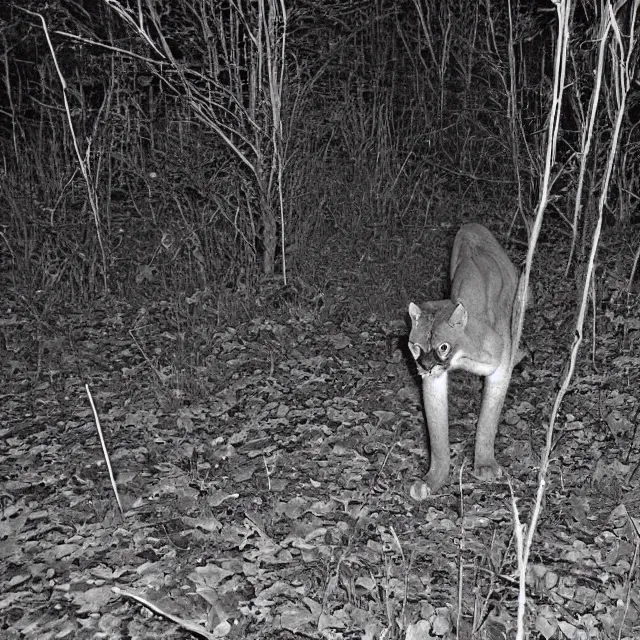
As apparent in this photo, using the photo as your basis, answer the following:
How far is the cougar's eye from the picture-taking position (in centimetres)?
404

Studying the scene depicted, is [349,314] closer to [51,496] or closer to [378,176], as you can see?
[378,176]

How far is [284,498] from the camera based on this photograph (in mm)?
4613

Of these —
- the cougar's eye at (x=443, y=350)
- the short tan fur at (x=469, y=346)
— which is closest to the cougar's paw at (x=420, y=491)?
the short tan fur at (x=469, y=346)

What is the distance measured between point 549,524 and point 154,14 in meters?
4.62

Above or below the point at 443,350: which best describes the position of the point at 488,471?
below

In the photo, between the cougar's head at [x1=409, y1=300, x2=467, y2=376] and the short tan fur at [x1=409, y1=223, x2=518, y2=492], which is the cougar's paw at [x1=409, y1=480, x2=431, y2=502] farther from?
the cougar's head at [x1=409, y1=300, x2=467, y2=376]

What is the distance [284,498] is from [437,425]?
1007 millimetres

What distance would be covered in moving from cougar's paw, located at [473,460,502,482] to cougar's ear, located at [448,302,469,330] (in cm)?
99

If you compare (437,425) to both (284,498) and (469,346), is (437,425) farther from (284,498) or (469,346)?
(284,498)

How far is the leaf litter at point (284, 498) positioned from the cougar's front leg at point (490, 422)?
0.13 m

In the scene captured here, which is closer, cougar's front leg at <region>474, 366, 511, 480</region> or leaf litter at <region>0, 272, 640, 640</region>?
leaf litter at <region>0, 272, 640, 640</region>

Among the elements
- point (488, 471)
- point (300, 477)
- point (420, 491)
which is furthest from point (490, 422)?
point (300, 477)

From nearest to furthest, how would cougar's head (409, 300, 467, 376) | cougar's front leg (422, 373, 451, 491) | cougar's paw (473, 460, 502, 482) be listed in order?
1. cougar's head (409, 300, 467, 376)
2. cougar's front leg (422, 373, 451, 491)
3. cougar's paw (473, 460, 502, 482)

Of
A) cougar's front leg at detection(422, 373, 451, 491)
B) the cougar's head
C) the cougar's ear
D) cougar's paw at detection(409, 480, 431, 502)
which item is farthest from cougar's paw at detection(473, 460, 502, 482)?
the cougar's ear
